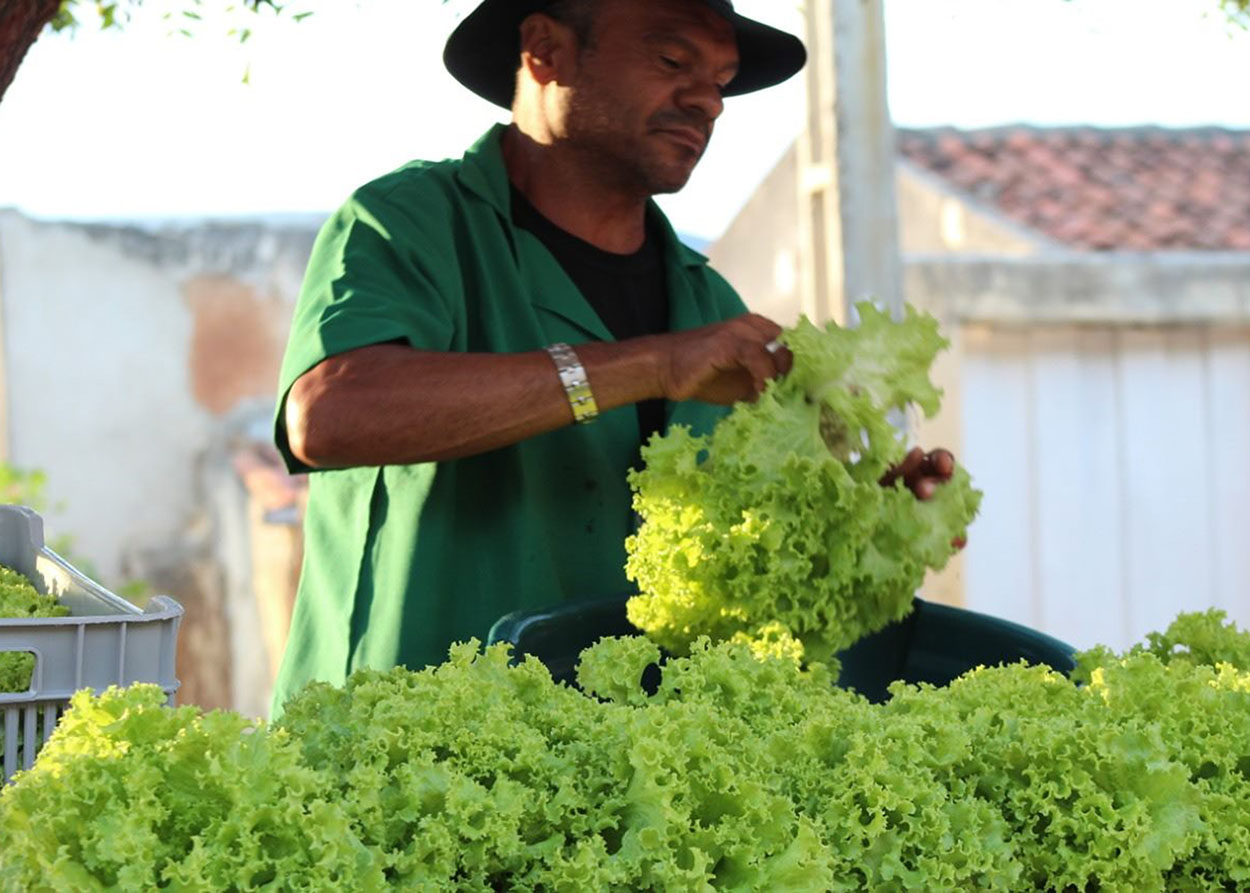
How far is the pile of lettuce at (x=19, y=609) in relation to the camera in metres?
2.40

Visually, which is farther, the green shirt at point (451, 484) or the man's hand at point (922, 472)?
the green shirt at point (451, 484)

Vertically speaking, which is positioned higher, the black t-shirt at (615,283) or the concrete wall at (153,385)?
the black t-shirt at (615,283)

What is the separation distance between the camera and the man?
3195mm

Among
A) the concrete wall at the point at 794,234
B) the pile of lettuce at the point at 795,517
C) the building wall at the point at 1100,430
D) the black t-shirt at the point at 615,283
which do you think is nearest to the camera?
the pile of lettuce at the point at 795,517

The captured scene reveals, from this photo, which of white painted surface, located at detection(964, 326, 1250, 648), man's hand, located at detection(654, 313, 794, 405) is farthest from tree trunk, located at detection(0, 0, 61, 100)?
white painted surface, located at detection(964, 326, 1250, 648)

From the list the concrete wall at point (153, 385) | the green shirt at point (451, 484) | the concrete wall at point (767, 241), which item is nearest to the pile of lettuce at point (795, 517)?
the green shirt at point (451, 484)

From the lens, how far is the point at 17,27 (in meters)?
3.44

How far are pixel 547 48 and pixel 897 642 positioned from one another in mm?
1524

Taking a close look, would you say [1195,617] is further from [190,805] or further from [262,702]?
[262,702]

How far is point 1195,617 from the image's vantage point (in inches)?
118

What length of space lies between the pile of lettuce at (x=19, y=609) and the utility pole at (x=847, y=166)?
5.77 m

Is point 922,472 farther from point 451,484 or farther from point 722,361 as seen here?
point 451,484

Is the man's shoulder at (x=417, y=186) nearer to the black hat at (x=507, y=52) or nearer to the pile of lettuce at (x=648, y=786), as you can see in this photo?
the black hat at (x=507, y=52)

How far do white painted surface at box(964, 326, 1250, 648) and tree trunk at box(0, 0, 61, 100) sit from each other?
7875 mm
